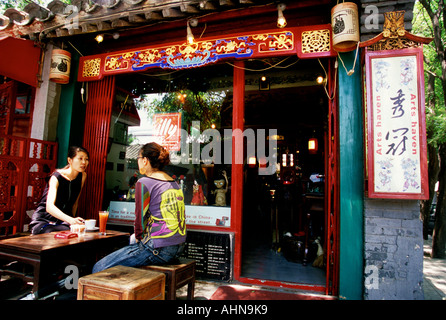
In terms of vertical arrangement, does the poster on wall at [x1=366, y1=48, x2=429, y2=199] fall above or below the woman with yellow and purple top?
above

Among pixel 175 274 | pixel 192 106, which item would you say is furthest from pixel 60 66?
pixel 175 274

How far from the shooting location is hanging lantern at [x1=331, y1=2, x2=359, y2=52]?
11.2 ft

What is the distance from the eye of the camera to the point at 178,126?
17.3ft

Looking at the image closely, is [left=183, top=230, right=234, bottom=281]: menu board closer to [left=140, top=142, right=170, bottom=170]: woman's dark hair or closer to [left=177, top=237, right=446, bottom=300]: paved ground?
[left=177, top=237, right=446, bottom=300]: paved ground

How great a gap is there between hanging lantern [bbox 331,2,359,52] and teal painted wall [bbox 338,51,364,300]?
0.29m

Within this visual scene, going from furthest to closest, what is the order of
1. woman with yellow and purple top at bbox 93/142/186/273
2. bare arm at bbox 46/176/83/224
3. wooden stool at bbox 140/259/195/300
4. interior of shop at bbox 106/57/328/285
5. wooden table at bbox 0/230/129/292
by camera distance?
interior of shop at bbox 106/57/328/285
bare arm at bbox 46/176/83/224
woman with yellow and purple top at bbox 93/142/186/273
wooden stool at bbox 140/259/195/300
wooden table at bbox 0/230/129/292

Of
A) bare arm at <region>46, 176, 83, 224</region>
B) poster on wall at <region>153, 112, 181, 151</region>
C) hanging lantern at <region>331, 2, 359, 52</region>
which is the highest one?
hanging lantern at <region>331, 2, 359, 52</region>

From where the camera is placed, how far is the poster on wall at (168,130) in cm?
522

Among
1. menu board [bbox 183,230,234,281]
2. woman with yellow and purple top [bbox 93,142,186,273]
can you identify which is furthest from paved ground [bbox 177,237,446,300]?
woman with yellow and purple top [bbox 93,142,186,273]

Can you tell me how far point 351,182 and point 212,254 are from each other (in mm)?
2330

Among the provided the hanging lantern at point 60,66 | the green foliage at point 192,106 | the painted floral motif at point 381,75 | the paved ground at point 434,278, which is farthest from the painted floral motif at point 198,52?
the paved ground at point 434,278

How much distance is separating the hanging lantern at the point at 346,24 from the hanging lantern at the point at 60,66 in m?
4.81

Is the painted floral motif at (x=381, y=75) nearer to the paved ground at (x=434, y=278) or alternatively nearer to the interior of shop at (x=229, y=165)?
the interior of shop at (x=229, y=165)

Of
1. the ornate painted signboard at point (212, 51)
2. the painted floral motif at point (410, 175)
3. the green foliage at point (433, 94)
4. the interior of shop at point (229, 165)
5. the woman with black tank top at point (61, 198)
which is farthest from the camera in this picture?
the green foliage at point (433, 94)
